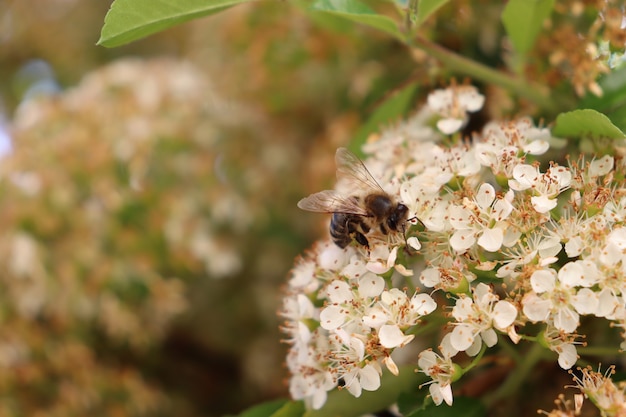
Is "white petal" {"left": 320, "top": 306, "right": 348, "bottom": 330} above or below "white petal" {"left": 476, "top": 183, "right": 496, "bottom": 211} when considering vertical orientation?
below

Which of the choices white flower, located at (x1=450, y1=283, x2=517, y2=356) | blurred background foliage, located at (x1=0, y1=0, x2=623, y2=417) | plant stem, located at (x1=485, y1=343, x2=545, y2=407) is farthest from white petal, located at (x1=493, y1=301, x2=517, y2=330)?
blurred background foliage, located at (x1=0, y1=0, x2=623, y2=417)

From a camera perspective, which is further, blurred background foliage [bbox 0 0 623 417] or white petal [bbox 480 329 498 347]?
blurred background foliage [bbox 0 0 623 417]

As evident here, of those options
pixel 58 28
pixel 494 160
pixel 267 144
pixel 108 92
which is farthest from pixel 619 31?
pixel 58 28

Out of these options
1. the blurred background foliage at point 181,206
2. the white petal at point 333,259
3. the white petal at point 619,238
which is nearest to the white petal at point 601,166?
the white petal at point 619,238

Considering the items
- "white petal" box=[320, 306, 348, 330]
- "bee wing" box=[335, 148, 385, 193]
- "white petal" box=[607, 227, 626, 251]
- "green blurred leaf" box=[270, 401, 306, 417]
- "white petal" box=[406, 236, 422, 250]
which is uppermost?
"white petal" box=[607, 227, 626, 251]

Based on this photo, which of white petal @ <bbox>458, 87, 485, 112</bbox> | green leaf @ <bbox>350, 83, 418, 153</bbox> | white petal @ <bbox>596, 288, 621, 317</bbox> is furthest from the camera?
green leaf @ <bbox>350, 83, 418, 153</bbox>

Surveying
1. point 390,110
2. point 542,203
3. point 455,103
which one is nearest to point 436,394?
point 542,203

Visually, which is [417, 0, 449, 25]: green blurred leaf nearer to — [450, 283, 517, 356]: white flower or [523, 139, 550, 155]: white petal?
[523, 139, 550, 155]: white petal
